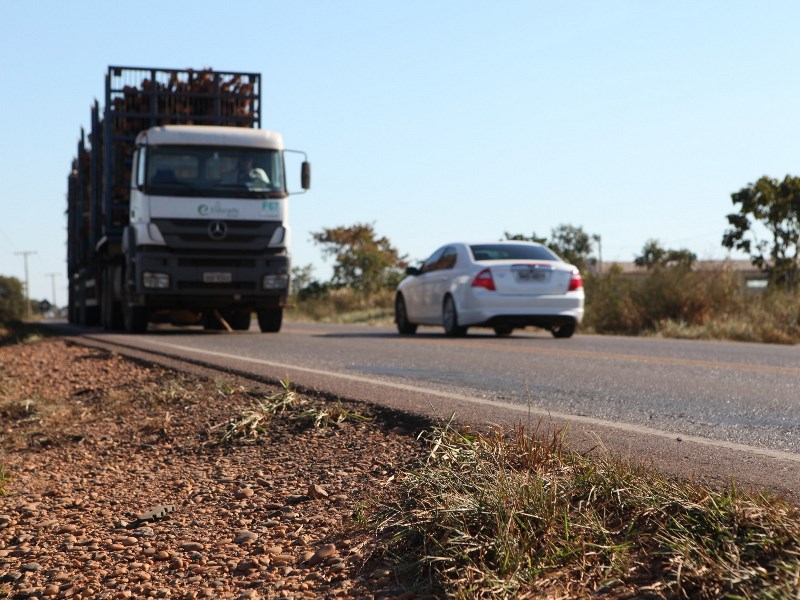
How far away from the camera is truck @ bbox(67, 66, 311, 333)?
16.7 metres

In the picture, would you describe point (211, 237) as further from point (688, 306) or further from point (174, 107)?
point (688, 306)

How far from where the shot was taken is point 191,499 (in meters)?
4.81

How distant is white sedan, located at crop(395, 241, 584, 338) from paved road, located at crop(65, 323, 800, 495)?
0.79 meters

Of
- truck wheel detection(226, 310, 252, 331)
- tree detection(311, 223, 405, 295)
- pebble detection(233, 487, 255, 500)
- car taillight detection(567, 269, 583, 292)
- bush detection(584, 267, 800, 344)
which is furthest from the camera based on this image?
tree detection(311, 223, 405, 295)

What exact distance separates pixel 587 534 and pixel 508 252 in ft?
43.7

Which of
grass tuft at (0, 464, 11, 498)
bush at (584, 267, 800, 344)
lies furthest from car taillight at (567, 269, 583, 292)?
grass tuft at (0, 464, 11, 498)

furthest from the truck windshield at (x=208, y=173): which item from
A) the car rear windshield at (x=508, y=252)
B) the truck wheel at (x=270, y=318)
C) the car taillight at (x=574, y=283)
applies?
the car taillight at (x=574, y=283)

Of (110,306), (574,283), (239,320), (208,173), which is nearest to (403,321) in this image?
(239,320)

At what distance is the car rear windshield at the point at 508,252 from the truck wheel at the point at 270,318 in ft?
13.2

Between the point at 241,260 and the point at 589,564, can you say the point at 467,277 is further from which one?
the point at 589,564

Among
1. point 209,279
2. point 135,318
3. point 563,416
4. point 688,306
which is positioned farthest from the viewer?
point 688,306

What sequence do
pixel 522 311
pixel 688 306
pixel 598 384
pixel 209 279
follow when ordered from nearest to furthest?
pixel 598 384 → pixel 522 311 → pixel 209 279 → pixel 688 306

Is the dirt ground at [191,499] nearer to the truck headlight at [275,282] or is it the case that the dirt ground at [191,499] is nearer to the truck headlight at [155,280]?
the truck headlight at [155,280]

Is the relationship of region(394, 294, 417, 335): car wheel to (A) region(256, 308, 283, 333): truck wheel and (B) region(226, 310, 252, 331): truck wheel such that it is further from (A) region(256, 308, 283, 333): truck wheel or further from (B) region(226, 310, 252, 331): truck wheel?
(B) region(226, 310, 252, 331): truck wheel
